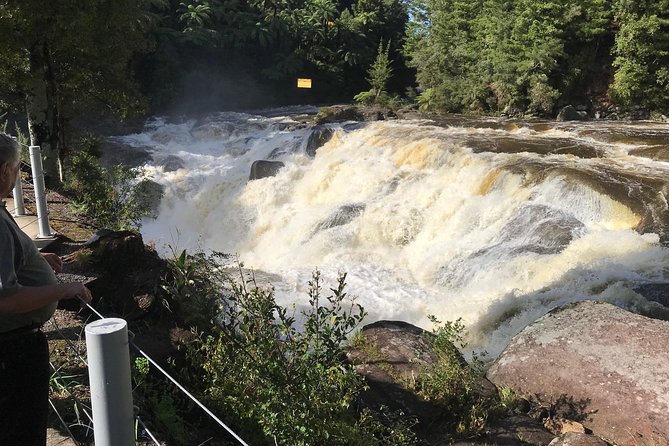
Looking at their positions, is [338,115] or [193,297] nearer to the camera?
[193,297]

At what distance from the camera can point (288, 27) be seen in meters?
36.5

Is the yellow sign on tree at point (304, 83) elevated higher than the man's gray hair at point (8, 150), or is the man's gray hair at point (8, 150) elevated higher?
the yellow sign on tree at point (304, 83)

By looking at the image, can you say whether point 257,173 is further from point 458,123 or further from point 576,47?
point 576,47

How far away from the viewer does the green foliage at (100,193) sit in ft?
23.1

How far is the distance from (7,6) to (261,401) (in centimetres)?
615

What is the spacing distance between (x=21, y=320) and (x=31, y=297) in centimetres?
19

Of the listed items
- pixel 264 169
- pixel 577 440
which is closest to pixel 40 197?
pixel 577 440

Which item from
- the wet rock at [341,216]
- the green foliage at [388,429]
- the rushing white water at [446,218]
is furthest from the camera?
the wet rock at [341,216]

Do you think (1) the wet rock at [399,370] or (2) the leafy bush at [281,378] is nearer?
(2) the leafy bush at [281,378]

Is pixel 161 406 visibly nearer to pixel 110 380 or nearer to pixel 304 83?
pixel 110 380

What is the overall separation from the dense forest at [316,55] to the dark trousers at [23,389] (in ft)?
20.0

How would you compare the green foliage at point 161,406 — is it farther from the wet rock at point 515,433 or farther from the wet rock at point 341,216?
the wet rock at point 341,216

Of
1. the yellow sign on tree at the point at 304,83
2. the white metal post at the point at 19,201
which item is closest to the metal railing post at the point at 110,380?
the white metal post at the point at 19,201

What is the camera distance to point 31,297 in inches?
72.1
